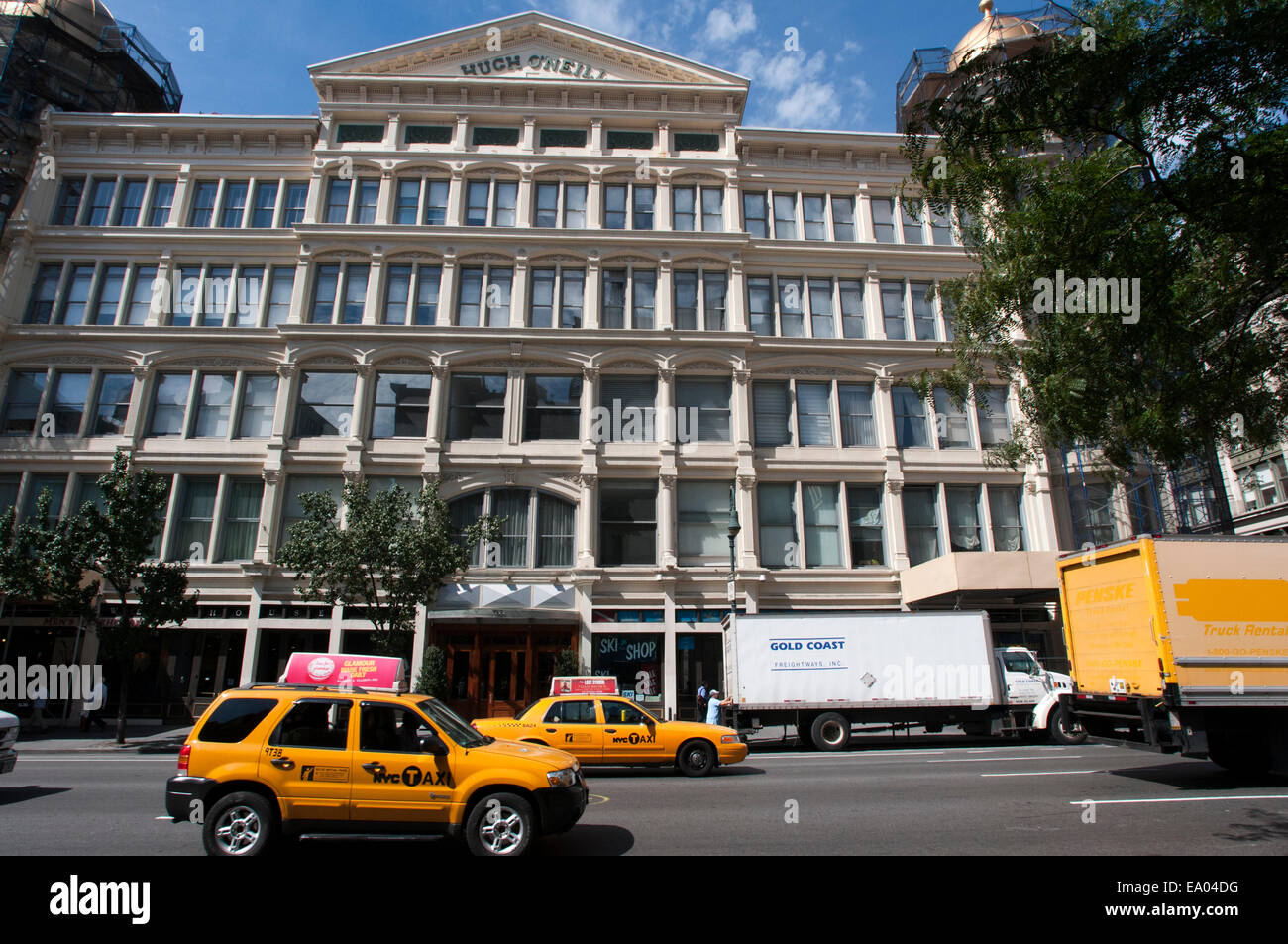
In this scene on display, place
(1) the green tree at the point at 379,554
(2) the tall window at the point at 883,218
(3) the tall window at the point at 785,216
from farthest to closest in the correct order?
1. (2) the tall window at the point at 883,218
2. (3) the tall window at the point at 785,216
3. (1) the green tree at the point at 379,554

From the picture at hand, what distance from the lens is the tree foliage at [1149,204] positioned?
850cm

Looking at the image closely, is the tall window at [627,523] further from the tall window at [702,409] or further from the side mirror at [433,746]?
the side mirror at [433,746]

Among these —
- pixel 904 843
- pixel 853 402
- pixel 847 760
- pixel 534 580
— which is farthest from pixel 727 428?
pixel 904 843

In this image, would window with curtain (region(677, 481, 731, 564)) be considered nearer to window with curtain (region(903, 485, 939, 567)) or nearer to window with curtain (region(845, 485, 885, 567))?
window with curtain (region(845, 485, 885, 567))

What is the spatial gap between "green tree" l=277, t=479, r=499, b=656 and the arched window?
13.1 feet

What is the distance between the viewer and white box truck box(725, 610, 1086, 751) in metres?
17.5

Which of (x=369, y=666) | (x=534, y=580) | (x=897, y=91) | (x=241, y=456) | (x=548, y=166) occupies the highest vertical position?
(x=897, y=91)

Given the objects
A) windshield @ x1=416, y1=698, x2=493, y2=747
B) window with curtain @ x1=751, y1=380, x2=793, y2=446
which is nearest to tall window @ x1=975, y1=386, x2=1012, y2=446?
window with curtain @ x1=751, y1=380, x2=793, y2=446

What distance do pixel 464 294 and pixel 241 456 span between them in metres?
9.82

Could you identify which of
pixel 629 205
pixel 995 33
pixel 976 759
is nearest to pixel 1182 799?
pixel 976 759

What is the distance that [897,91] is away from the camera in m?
37.2

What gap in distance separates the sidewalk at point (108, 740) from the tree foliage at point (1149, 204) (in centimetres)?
2175

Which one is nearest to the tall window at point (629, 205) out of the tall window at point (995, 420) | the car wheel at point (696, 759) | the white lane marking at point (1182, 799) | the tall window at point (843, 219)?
the tall window at point (843, 219)
